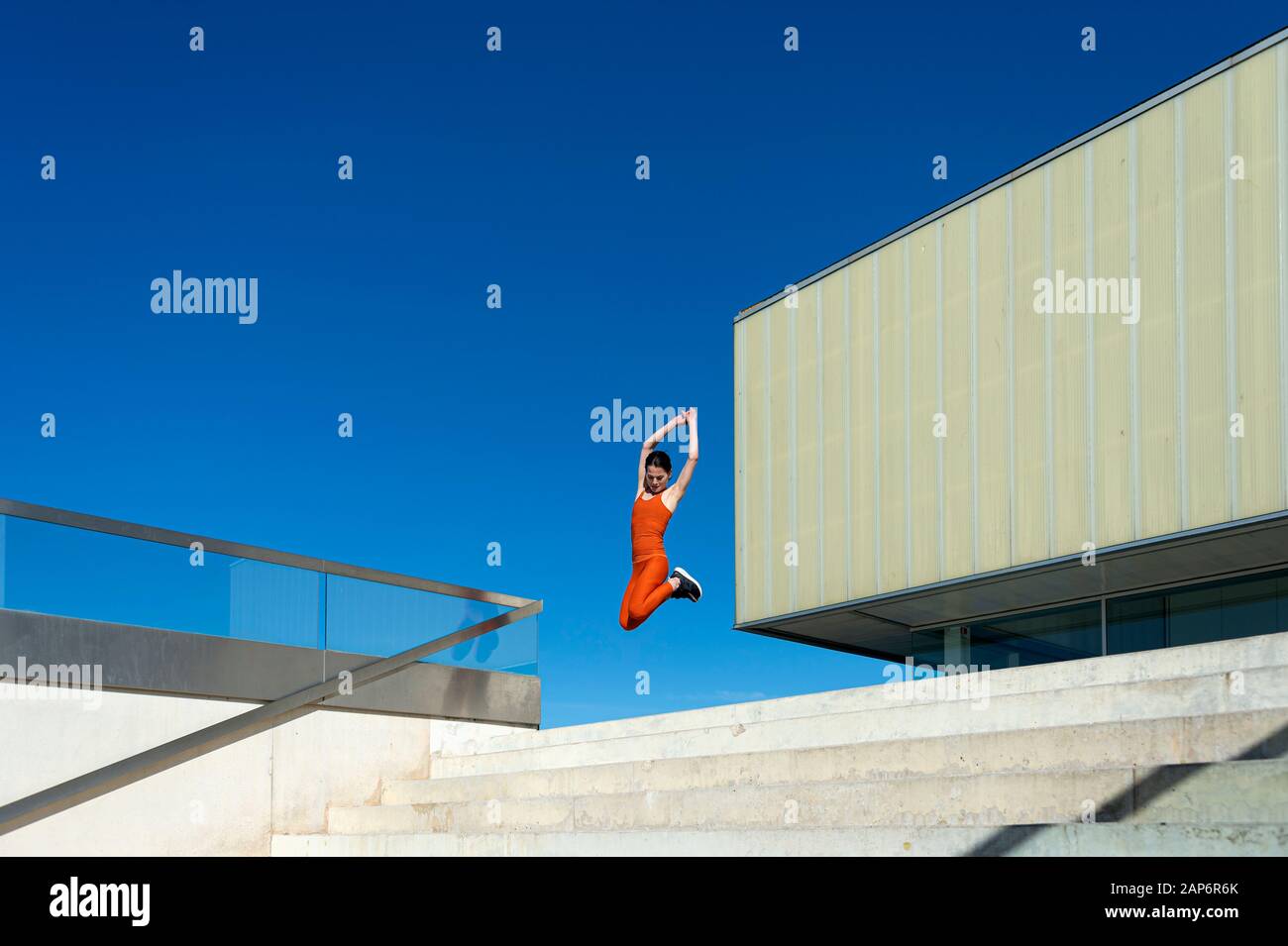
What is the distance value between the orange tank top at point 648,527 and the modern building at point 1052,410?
4.31 m

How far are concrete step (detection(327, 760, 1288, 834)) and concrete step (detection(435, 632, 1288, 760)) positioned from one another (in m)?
1.05

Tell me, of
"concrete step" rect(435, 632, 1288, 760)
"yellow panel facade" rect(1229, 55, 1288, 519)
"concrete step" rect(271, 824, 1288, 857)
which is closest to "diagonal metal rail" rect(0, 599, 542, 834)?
"concrete step" rect(435, 632, 1288, 760)

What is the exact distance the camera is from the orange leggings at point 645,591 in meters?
10.1

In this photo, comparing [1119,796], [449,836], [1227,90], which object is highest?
[1227,90]

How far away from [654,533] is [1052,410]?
4660 millimetres

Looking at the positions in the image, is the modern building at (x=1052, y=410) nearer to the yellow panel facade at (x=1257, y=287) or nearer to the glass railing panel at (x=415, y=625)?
the yellow panel facade at (x=1257, y=287)

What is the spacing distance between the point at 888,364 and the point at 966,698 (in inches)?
312

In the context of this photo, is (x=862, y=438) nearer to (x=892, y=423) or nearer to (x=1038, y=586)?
(x=892, y=423)

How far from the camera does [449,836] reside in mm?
7637

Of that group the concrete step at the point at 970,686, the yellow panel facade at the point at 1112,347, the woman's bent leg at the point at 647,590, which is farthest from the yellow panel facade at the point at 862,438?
the concrete step at the point at 970,686

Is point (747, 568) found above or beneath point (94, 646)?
above

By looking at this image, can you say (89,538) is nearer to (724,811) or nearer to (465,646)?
(465,646)

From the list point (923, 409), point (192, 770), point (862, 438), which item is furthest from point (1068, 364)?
point (192, 770)
